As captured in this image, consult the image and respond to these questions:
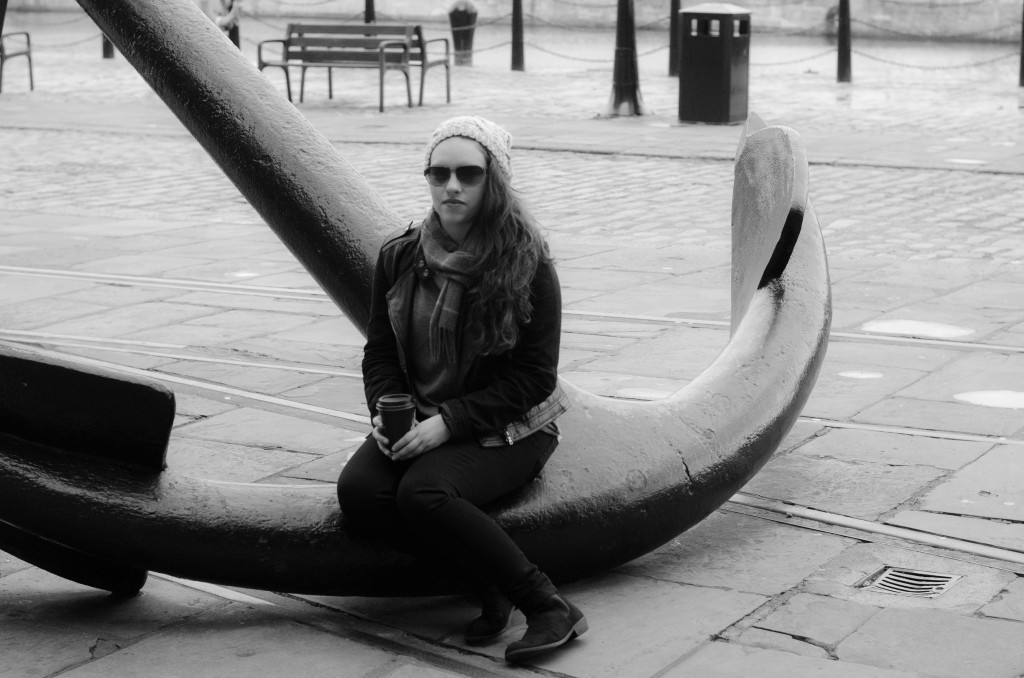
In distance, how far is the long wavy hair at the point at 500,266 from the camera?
9.82 ft

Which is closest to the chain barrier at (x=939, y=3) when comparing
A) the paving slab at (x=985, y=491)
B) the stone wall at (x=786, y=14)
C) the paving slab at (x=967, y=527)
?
the stone wall at (x=786, y=14)

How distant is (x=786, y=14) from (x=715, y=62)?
12114mm

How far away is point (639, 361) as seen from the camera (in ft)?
17.0

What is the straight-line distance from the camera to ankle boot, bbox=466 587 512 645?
2965mm

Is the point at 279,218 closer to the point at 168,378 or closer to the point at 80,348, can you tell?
the point at 168,378

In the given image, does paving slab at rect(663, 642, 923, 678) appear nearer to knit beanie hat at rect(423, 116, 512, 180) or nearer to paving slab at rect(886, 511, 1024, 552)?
paving slab at rect(886, 511, 1024, 552)

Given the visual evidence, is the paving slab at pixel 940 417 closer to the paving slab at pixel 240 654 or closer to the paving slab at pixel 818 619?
the paving slab at pixel 818 619

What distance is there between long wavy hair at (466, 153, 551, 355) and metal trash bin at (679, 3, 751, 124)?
9.73 meters

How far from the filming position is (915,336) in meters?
5.46

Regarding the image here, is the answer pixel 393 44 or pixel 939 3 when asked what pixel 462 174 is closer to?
pixel 393 44

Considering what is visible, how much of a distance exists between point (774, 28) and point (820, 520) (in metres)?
21.2

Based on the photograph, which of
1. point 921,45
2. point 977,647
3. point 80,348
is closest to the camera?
point 977,647

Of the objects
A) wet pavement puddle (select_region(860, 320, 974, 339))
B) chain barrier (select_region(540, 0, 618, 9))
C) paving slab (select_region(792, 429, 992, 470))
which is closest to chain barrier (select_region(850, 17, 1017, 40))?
chain barrier (select_region(540, 0, 618, 9))

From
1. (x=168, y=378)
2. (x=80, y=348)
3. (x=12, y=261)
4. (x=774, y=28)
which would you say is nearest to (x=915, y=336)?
(x=168, y=378)
